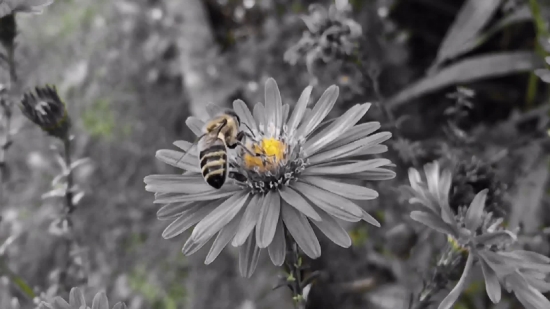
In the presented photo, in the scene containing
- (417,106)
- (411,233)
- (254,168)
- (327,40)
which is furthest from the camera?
(417,106)

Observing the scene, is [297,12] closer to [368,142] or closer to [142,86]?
[142,86]

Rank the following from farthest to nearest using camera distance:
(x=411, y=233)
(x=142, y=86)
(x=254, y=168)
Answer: (x=142, y=86)
(x=411, y=233)
(x=254, y=168)

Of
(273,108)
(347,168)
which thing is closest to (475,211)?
(347,168)

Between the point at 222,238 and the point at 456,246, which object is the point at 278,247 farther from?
the point at 456,246

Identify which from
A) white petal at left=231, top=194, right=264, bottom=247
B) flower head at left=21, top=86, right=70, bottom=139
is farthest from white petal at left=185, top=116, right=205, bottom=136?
flower head at left=21, top=86, right=70, bottom=139

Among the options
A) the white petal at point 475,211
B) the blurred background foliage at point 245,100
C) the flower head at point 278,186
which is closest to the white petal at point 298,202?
the flower head at point 278,186

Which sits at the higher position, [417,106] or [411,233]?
[417,106]

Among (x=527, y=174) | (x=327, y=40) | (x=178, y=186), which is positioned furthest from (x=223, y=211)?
(x=527, y=174)
